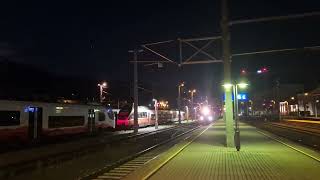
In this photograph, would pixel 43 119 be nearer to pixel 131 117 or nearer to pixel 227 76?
pixel 227 76

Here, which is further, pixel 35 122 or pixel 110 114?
pixel 110 114

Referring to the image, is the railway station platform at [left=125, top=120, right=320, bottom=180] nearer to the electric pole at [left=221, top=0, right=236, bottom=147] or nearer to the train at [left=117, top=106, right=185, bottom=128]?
the electric pole at [left=221, top=0, right=236, bottom=147]

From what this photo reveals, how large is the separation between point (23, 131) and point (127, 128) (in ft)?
107

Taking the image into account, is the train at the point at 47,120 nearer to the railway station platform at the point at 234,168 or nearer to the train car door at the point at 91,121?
the train car door at the point at 91,121

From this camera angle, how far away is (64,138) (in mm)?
37250

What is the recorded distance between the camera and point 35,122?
3047cm

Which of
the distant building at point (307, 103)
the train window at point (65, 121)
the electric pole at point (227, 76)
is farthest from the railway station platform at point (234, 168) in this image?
the distant building at point (307, 103)

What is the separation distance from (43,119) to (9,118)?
4.85 metres

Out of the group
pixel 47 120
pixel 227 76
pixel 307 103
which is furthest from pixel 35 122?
pixel 307 103

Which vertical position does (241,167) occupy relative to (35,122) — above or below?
below

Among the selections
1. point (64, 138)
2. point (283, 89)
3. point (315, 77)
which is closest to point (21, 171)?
point (64, 138)

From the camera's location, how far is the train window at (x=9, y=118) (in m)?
26.0

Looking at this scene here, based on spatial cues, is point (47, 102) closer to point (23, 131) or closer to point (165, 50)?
point (23, 131)

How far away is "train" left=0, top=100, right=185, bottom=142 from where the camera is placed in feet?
88.5
